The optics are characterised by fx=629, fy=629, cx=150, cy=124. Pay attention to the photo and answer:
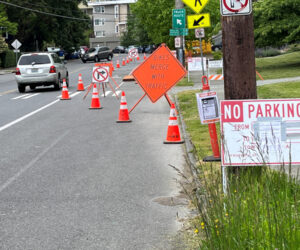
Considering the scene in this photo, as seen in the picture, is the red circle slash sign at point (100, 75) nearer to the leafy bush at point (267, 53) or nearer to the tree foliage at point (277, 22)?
the tree foliage at point (277, 22)

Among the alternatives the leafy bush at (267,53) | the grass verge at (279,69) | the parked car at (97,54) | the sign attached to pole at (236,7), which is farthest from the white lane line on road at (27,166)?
the parked car at (97,54)

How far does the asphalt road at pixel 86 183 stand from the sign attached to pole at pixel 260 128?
40.3 inches

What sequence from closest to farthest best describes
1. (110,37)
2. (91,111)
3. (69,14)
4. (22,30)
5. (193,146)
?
(193,146), (91,111), (22,30), (69,14), (110,37)

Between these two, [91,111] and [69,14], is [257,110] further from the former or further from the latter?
[69,14]

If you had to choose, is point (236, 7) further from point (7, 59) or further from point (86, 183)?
point (7, 59)

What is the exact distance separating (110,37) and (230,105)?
142931mm

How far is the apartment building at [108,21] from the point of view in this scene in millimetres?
145750

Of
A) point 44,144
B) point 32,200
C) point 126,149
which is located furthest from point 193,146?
point 32,200

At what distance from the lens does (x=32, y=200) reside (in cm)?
762

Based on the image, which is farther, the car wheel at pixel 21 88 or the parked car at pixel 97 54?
the parked car at pixel 97 54

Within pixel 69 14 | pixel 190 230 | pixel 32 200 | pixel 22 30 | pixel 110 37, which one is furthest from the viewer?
pixel 110 37

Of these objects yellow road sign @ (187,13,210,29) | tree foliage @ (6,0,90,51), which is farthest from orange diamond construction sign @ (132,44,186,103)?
tree foliage @ (6,0,90,51)

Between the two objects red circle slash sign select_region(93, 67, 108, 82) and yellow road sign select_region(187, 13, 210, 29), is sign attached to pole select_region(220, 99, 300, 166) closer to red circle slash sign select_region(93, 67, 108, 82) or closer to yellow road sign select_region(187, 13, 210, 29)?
yellow road sign select_region(187, 13, 210, 29)

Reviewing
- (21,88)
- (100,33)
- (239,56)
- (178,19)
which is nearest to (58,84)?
(21,88)
